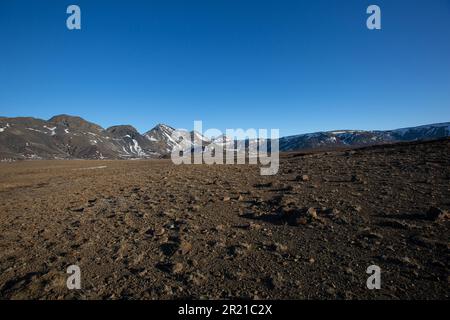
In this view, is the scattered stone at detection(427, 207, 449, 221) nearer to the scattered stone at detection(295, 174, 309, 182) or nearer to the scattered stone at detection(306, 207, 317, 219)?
the scattered stone at detection(306, 207, 317, 219)

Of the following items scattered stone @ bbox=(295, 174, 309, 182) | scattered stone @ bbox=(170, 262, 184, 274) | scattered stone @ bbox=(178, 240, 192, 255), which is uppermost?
scattered stone @ bbox=(295, 174, 309, 182)

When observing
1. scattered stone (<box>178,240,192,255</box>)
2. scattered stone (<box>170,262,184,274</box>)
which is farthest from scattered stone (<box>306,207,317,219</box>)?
scattered stone (<box>170,262,184,274</box>)

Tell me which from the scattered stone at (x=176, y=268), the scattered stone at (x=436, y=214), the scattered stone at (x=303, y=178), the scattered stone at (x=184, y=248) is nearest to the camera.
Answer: the scattered stone at (x=176, y=268)

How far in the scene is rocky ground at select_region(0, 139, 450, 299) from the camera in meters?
6.70

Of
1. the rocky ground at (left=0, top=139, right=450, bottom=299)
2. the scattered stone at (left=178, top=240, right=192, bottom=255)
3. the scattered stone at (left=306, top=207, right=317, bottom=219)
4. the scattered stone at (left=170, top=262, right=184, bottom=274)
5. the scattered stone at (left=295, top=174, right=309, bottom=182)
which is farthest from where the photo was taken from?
the scattered stone at (left=295, top=174, right=309, bottom=182)

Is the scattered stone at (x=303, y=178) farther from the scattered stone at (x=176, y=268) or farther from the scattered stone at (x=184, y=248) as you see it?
the scattered stone at (x=176, y=268)

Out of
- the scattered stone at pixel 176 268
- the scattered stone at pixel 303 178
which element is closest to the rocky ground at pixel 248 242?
the scattered stone at pixel 176 268

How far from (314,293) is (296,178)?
11788 millimetres

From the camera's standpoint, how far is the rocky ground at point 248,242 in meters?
6.70

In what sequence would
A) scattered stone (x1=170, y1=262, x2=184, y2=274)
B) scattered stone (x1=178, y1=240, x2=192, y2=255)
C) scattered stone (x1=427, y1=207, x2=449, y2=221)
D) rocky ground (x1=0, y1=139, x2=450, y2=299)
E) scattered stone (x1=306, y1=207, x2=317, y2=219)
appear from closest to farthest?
rocky ground (x1=0, y1=139, x2=450, y2=299), scattered stone (x1=170, y1=262, x2=184, y2=274), scattered stone (x1=178, y1=240, x2=192, y2=255), scattered stone (x1=427, y1=207, x2=449, y2=221), scattered stone (x1=306, y1=207, x2=317, y2=219)

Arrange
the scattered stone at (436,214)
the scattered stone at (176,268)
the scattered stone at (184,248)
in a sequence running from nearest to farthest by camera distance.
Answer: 1. the scattered stone at (176,268)
2. the scattered stone at (184,248)
3. the scattered stone at (436,214)

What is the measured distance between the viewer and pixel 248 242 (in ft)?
30.0

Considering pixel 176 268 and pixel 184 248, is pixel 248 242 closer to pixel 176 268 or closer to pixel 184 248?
pixel 184 248

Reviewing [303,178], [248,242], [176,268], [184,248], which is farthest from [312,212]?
[303,178]
